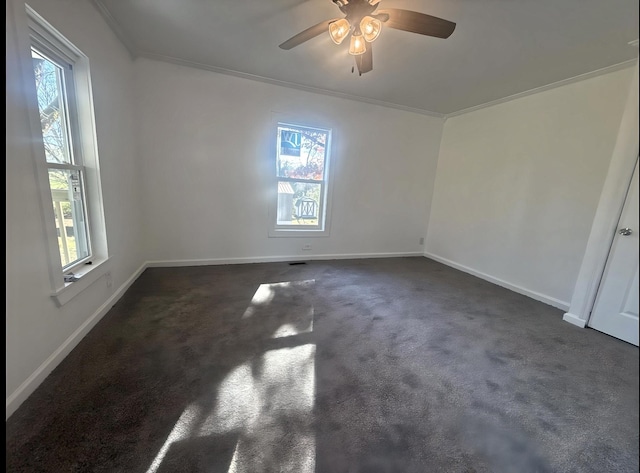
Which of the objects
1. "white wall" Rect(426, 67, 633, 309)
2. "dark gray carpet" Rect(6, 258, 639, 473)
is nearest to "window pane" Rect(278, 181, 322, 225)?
"dark gray carpet" Rect(6, 258, 639, 473)

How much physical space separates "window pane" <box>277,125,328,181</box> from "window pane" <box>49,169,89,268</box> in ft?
7.40

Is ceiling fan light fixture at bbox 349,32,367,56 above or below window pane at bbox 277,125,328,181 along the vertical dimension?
above

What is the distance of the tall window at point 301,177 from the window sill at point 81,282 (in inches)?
83.0

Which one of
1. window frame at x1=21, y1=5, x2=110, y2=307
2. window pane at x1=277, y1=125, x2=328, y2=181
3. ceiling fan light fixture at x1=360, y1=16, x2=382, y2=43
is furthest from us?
window pane at x1=277, y1=125, x2=328, y2=181

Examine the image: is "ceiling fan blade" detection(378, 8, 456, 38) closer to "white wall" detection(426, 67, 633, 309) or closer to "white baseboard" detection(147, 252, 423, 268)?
"white wall" detection(426, 67, 633, 309)

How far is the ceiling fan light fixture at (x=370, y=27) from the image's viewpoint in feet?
5.89

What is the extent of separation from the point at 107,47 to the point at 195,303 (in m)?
2.36

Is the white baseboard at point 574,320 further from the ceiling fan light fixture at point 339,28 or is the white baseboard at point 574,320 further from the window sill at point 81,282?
the window sill at point 81,282

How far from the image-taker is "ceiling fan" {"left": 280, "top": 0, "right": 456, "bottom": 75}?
1.69 m

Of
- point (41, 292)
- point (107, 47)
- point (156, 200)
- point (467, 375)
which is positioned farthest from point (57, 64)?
point (467, 375)

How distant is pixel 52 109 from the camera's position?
1.78 meters

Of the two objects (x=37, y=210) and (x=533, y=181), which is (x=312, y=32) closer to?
(x=37, y=210)

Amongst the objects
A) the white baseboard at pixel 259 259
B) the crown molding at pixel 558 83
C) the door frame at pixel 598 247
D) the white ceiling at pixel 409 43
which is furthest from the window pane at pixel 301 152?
the door frame at pixel 598 247

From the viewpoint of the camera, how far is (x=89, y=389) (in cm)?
150
